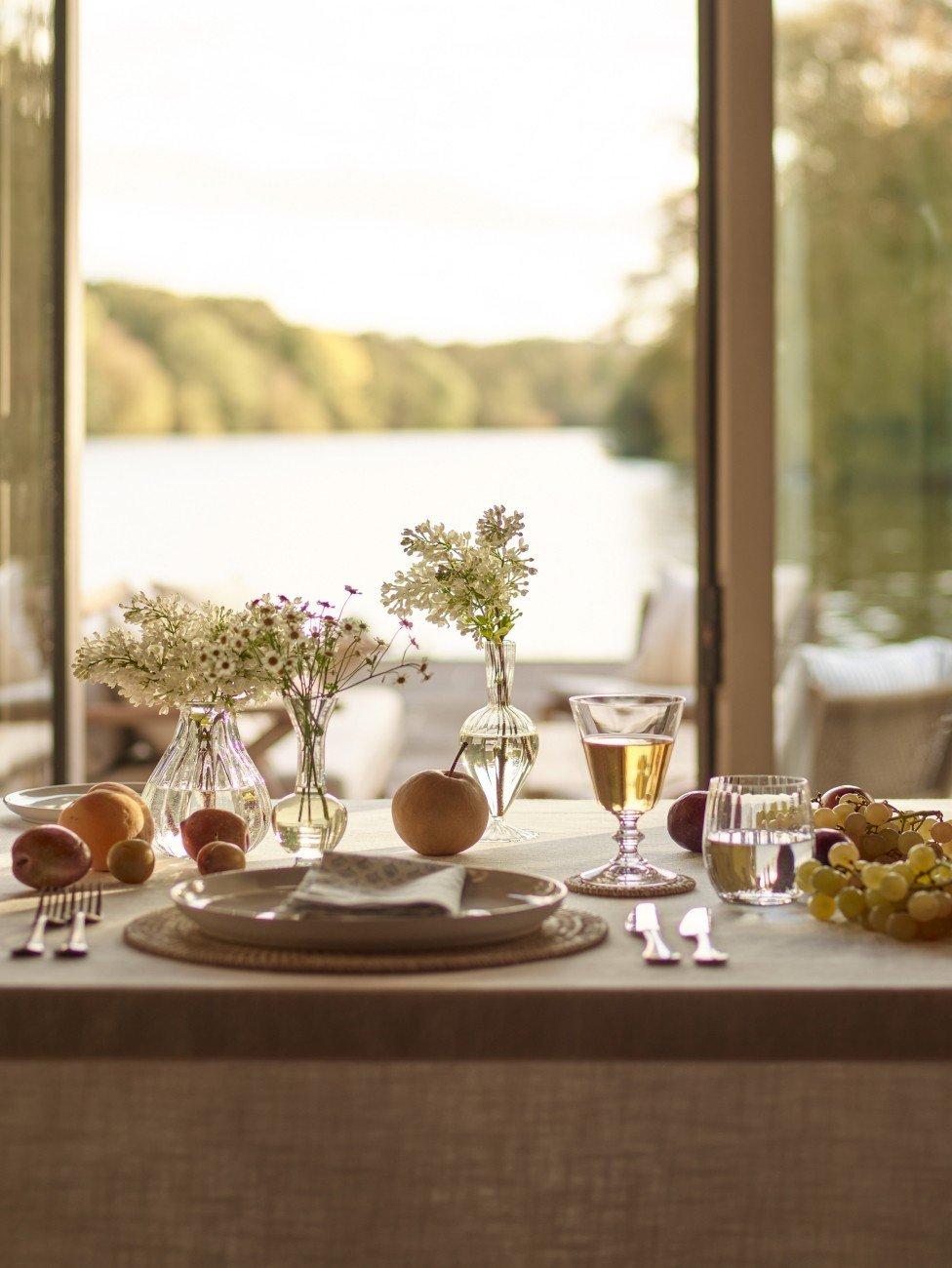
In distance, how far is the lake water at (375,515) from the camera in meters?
5.12

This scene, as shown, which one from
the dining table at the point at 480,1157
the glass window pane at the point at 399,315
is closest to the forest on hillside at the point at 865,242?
the glass window pane at the point at 399,315

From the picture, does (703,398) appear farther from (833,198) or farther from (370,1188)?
(370,1188)

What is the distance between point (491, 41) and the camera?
16.5ft

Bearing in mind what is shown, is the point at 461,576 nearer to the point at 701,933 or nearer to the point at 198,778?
the point at 198,778

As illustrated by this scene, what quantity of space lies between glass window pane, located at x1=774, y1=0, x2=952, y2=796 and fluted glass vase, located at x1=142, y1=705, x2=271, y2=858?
1823mm

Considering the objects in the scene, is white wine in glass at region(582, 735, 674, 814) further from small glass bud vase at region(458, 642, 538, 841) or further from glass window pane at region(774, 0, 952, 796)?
glass window pane at region(774, 0, 952, 796)

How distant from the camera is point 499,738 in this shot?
4.96 ft

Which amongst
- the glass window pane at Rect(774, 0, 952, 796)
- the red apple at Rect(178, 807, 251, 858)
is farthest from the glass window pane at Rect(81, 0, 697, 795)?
the red apple at Rect(178, 807, 251, 858)

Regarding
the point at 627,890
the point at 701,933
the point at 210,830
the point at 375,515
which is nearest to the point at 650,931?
the point at 701,933

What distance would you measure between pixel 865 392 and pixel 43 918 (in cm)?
236

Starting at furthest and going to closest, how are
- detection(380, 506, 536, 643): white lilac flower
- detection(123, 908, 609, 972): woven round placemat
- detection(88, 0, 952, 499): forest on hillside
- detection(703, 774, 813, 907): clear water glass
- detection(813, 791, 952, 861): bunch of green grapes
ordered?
detection(88, 0, 952, 499): forest on hillside < detection(380, 506, 536, 643): white lilac flower < detection(813, 791, 952, 861): bunch of green grapes < detection(703, 774, 813, 907): clear water glass < detection(123, 908, 609, 972): woven round placemat

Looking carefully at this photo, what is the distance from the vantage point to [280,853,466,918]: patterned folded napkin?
3.56 ft

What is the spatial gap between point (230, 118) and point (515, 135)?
125 centimetres

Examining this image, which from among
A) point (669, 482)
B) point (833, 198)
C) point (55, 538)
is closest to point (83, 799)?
point (55, 538)
